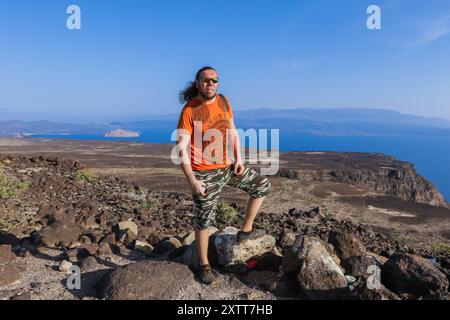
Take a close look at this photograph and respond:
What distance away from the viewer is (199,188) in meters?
3.16

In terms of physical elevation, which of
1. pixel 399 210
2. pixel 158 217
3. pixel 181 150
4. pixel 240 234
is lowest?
pixel 399 210

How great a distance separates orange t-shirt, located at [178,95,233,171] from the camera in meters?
3.18

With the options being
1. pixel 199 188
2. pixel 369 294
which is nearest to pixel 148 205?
pixel 199 188

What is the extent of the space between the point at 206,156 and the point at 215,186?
284mm

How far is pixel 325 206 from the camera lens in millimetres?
14484

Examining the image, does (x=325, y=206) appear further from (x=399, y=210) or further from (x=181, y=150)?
(x=181, y=150)

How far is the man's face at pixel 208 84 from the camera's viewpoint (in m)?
3.12

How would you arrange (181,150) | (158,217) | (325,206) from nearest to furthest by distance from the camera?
(181,150)
(158,217)
(325,206)

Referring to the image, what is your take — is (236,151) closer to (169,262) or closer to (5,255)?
(169,262)

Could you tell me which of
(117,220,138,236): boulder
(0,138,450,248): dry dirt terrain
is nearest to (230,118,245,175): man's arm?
(117,220,138,236): boulder

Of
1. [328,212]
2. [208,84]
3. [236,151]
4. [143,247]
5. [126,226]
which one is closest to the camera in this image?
[208,84]

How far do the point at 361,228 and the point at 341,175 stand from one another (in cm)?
1721

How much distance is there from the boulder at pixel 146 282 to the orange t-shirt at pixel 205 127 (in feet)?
3.31

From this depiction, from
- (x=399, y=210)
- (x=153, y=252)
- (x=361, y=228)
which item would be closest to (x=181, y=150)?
(x=153, y=252)
